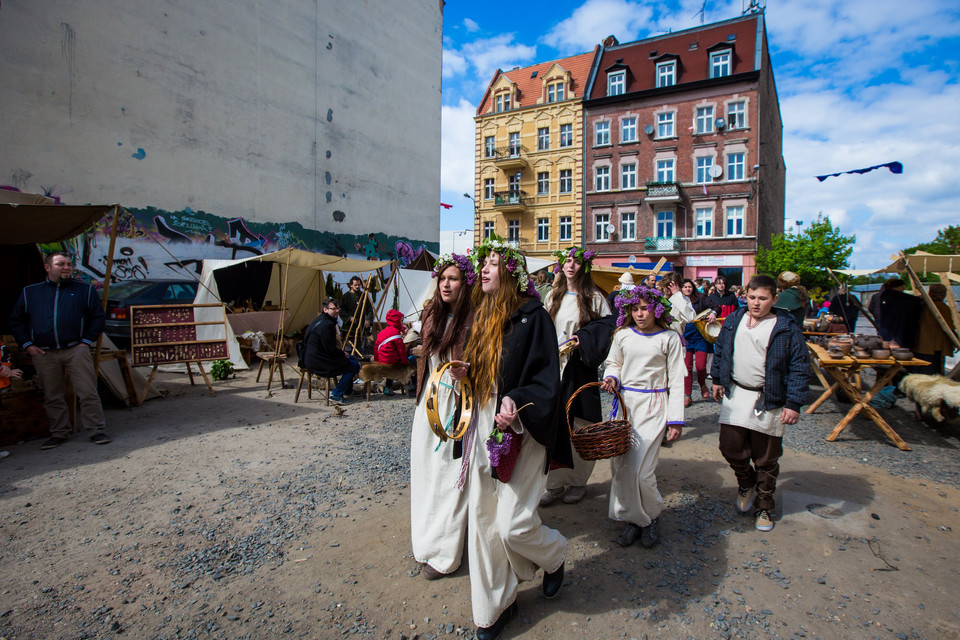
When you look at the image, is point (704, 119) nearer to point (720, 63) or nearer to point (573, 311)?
point (720, 63)

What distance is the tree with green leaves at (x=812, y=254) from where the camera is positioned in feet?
80.4

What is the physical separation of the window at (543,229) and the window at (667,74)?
10.2 meters

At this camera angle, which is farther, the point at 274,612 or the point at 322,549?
the point at 322,549

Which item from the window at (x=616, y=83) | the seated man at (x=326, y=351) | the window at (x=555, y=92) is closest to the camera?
the seated man at (x=326, y=351)

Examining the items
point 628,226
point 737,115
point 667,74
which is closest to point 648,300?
point 628,226

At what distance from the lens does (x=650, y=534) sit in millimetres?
3213

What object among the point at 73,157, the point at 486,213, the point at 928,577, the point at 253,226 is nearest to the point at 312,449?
the point at 928,577

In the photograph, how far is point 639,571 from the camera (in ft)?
9.66

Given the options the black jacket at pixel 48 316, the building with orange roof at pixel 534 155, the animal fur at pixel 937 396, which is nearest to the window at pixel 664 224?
the building with orange roof at pixel 534 155

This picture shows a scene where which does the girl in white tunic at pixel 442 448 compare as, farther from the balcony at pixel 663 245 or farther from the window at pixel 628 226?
the window at pixel 628 226

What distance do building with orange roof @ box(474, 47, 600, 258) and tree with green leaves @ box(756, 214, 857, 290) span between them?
35.2 feet

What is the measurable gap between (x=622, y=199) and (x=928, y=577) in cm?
2841

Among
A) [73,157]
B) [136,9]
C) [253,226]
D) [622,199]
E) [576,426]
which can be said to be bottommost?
[576,426]

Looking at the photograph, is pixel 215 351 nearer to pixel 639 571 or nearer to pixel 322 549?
pixel 322 549
